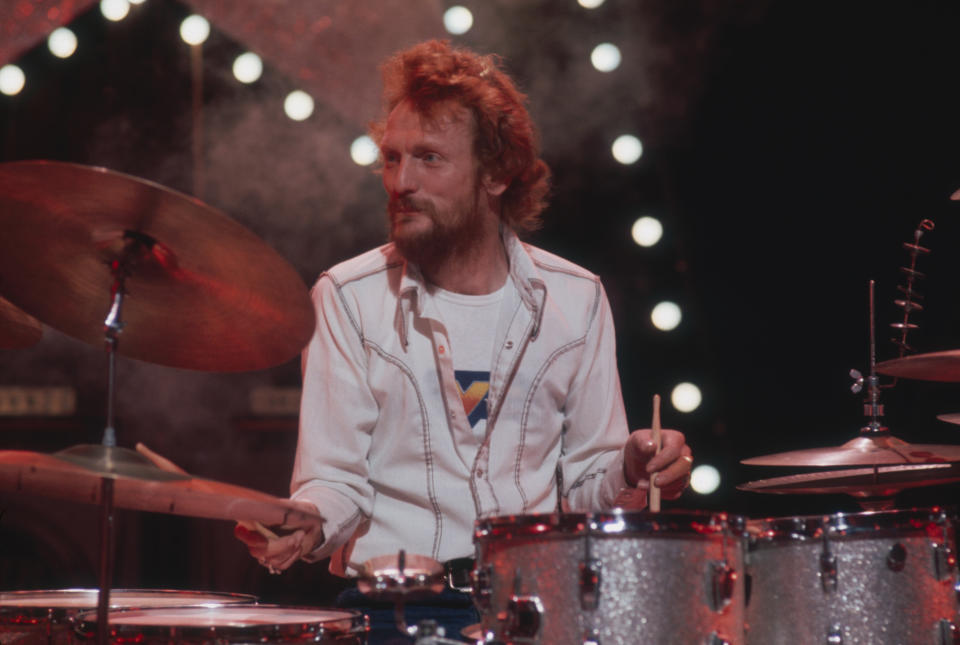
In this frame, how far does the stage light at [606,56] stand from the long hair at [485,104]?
856 mm

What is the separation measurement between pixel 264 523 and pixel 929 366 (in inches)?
52.7

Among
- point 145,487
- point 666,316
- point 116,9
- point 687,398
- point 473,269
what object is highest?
point 116,9

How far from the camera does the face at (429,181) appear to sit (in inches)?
94.7

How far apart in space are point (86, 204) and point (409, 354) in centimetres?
89

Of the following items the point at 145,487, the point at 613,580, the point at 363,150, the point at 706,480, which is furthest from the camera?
the point at 363,150

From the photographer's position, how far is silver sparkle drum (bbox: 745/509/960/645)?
205cm

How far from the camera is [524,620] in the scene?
5.69 ft

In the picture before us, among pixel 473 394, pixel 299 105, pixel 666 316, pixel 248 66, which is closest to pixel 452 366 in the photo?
pixel 473 394

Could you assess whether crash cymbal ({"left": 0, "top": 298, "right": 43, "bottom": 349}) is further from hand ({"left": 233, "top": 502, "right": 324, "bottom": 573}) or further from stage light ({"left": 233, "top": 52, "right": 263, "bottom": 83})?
stage light ({"left": 233, "top": 52, "right": 263, "bottom": 83})

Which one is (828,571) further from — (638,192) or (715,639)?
(638,192)

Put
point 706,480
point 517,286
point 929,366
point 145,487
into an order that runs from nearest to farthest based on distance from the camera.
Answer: point 145,487 → point 929,366 → point 517,286 → point 706,480

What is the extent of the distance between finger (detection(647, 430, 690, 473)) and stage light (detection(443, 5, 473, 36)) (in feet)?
6.29

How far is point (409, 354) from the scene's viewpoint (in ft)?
7.76

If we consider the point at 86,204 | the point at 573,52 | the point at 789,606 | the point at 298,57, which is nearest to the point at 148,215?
the point at 86,204
